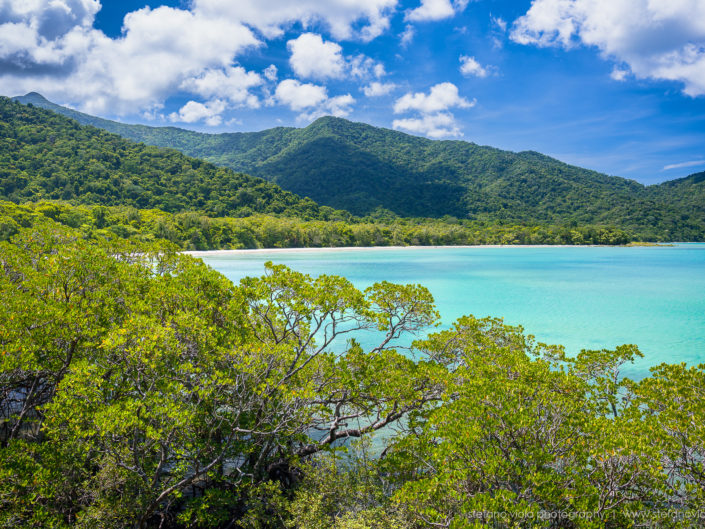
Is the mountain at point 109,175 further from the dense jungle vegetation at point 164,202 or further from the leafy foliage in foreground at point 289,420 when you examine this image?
the leafy foliage in foreground at point 289,420

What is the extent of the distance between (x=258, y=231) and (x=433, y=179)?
92864mm

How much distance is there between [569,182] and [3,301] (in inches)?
5556

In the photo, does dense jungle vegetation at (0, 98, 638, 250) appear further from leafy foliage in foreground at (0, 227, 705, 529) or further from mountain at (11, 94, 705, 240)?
leafy foliage in foreground at (0, 227, 705, 529)

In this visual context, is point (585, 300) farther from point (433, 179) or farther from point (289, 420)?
point (433, 179)

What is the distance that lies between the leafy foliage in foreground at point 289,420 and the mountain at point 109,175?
62198 mm

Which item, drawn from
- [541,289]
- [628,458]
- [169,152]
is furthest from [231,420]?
[169,152]

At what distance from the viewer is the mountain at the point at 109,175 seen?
5875 cm

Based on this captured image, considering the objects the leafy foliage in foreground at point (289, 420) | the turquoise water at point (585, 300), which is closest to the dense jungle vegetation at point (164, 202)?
the turquoise water at point (585, 300)

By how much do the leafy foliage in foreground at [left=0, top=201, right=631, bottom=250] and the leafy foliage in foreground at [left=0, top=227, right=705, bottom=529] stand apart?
20507mm

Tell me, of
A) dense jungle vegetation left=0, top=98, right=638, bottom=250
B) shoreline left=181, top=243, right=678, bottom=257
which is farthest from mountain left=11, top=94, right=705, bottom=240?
dense jungle vegetation left=0, top=98, right=638, bottom=250

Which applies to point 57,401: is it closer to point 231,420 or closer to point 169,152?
point 231,420

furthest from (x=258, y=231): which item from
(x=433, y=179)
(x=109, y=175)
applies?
(x=433, y=179)

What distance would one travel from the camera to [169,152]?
86125 mm

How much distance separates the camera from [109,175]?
65625 millimetres
